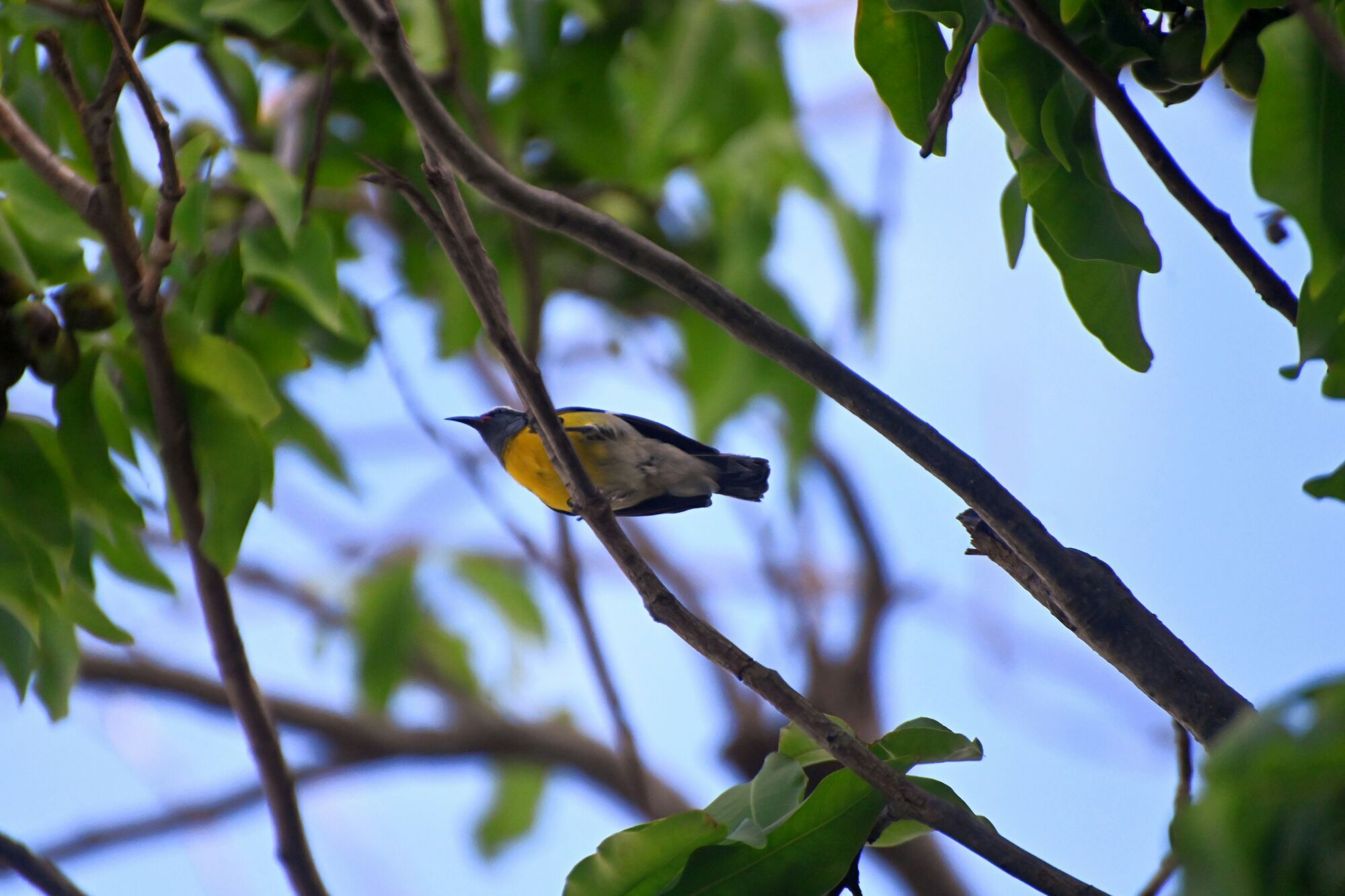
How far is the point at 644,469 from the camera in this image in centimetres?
429

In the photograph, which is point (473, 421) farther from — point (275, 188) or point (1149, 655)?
point (1149, 655)

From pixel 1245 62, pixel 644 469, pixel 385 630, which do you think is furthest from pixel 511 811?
pixel 1245 62

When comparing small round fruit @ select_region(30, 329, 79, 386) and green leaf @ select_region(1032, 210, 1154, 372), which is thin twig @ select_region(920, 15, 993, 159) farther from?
small round fruit @ select_region(30, 329, 79, 386)

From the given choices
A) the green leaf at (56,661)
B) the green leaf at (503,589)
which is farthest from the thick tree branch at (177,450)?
the green leaf at (503,589)

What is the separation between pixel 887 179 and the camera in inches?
157

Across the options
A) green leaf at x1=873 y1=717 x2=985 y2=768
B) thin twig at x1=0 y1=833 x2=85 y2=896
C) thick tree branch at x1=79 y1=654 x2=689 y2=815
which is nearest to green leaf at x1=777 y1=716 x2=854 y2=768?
green leaf at x1=873 y1=717 x2=985 y2=768

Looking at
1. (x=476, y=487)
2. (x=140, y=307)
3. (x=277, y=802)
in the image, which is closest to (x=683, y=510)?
(x=476, y=487)

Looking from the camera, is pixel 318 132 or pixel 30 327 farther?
pixel 318 132

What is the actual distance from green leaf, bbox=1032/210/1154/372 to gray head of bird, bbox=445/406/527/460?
3.27 m

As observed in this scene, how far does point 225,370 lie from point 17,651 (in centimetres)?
68

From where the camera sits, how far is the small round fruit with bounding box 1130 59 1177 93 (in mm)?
1700

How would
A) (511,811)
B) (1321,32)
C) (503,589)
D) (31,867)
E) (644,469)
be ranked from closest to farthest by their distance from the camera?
(1321,32), (31,867), (644,469), (503,589), (511,811)

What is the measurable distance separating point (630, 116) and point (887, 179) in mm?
1304

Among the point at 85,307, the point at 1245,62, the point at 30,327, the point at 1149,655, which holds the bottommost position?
the point at 1149,655
